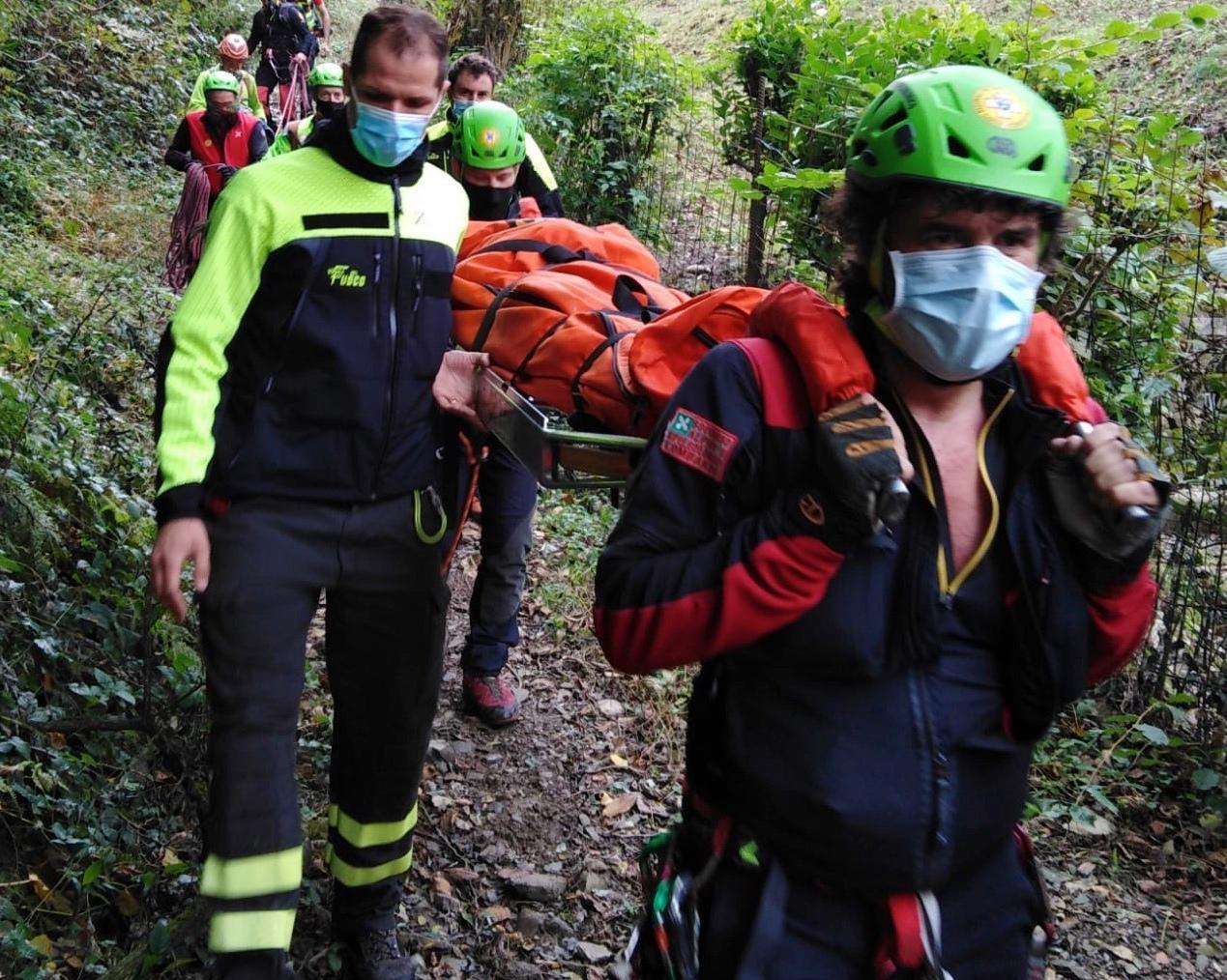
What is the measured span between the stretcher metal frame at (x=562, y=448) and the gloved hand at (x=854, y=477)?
97 cm

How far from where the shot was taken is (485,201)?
4.81 meters

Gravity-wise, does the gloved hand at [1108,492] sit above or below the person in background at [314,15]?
below

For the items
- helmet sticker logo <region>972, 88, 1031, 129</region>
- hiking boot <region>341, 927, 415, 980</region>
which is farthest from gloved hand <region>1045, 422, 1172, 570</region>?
hiking boot <region>341, 927, 415, 980</region>

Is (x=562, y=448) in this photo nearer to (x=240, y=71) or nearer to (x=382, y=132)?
(x=382, y=132)

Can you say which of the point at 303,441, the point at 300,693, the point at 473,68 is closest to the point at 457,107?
the point at 473,68

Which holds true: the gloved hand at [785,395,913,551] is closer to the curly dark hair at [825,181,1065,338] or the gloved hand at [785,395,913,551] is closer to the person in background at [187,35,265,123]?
the curly dark hair at [825,181,1065,338]

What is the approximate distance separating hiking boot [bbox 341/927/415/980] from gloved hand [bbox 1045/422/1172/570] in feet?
7.79

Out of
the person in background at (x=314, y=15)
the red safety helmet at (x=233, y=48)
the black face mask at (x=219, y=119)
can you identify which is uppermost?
the person in background at (x=314, y=15)

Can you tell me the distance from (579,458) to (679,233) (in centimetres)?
729

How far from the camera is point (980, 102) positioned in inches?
71.3

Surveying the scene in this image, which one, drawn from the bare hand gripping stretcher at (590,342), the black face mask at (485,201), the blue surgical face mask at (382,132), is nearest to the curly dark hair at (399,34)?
the blue surgical face mask at (382,132)

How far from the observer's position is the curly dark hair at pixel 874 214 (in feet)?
5.83

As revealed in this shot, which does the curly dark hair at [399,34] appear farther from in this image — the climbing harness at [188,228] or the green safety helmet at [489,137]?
the climbing harness at [188,228]

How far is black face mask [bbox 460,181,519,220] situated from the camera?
4.80 m
